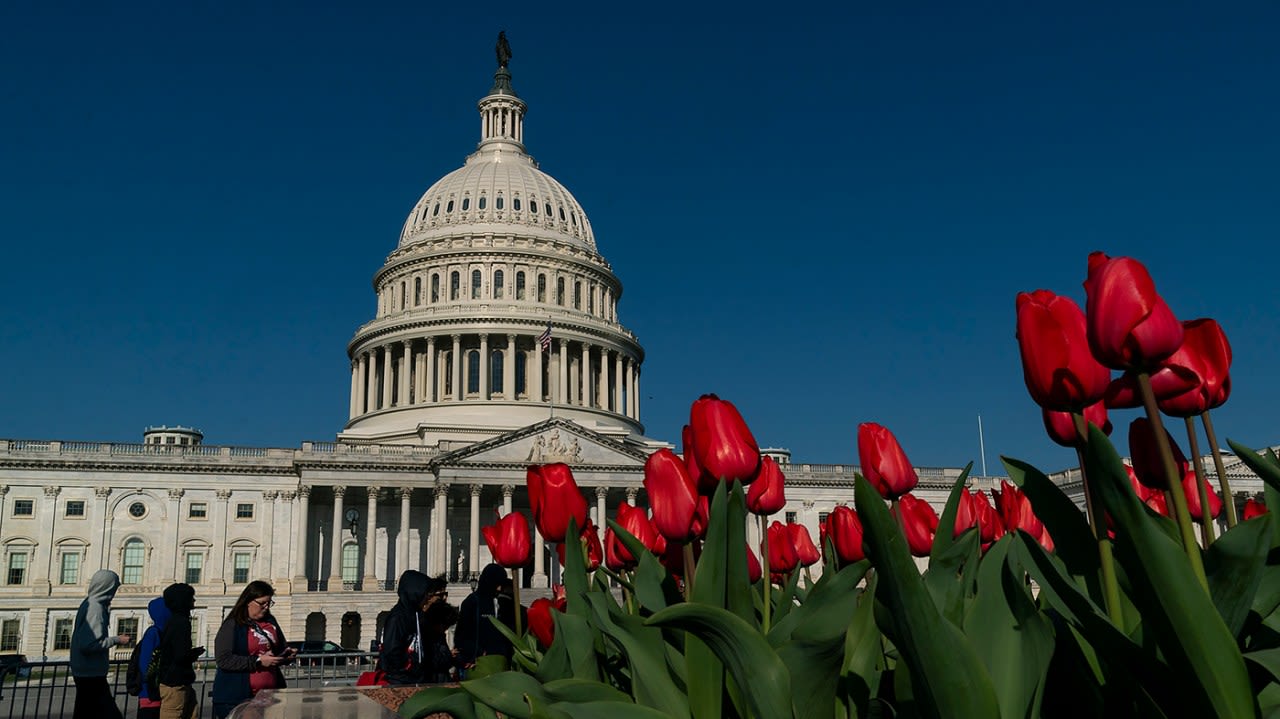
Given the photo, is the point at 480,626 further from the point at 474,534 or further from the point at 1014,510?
the point at 474,534

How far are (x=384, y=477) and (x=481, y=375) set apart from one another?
1511 centimetres

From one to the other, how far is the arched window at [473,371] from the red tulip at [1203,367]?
249 feet

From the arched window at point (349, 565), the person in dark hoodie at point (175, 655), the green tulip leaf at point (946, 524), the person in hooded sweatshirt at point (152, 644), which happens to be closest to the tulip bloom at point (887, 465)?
the green tulip leaf at point (946, 524)

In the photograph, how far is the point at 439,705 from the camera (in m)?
5.07

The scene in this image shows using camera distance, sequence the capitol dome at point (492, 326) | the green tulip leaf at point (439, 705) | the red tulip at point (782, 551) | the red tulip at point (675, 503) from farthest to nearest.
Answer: the capitol dome at point (492, 326)
the red tulip at point (782, 551)
the red tulip at point (675, 503)
the green tulip leaf at point (439, 705)

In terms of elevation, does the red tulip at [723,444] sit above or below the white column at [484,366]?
below

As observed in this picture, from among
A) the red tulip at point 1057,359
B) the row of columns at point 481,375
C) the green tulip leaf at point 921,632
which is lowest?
the green tulip leaf at point 921,632

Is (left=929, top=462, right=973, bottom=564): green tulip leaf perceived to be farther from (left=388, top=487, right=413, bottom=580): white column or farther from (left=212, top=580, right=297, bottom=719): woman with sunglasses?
(left=388, top=487, right=413, bottom=580): white column

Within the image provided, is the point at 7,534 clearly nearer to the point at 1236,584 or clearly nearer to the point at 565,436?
the point at 565,436

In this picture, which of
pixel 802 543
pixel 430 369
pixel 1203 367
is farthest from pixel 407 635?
pixel 430 369

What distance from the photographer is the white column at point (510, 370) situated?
78.3 metres

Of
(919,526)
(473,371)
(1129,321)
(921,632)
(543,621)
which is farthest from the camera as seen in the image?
(473,371)

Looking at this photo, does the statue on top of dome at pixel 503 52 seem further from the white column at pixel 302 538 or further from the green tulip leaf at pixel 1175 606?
the green tulip leaf at pixel 1175 606

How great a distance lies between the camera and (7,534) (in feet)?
199
